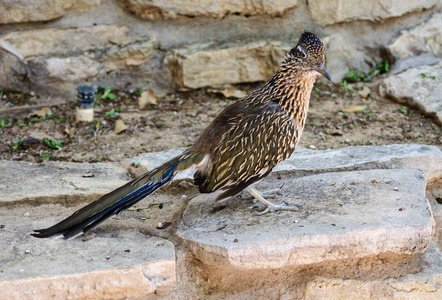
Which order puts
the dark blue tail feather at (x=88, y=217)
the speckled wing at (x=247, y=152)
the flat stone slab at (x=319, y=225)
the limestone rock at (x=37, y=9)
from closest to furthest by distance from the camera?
the flat stone slab at (x=319, y=225) → the dark blue tail feather at (x=88, y=217) → the speckled wing at (x=247, y=152) → the limestone rock at (x=37, y=9)

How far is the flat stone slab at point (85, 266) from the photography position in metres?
2.77

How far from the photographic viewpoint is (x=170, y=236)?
3.28 meters

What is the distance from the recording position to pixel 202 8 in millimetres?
5145

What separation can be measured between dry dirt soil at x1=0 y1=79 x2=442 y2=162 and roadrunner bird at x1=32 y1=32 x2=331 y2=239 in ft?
3.56

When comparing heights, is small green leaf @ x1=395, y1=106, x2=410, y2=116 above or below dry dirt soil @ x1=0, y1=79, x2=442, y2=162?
above

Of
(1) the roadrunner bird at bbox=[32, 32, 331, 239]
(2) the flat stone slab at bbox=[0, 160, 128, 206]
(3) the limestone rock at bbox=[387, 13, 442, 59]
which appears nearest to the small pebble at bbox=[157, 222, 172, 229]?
(1) the roadrunner bird at bbox=[32, 32, 331, 239]

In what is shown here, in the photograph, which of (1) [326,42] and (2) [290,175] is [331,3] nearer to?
(1) [326,42]

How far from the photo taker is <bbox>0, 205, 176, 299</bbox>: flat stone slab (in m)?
2.77

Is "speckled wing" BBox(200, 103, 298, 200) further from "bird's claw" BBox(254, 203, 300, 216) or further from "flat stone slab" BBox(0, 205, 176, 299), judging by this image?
"flat stone slab" BBox(0, 205, 176, 299)

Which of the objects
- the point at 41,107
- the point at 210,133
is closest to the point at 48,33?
the point at 41,107

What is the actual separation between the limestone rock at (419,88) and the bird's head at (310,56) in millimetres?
1803

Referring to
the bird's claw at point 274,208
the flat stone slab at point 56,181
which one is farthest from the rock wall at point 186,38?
the bird's claw at point 274,208

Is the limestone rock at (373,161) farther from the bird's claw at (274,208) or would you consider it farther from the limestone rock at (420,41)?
the limestone rock at (420,41)

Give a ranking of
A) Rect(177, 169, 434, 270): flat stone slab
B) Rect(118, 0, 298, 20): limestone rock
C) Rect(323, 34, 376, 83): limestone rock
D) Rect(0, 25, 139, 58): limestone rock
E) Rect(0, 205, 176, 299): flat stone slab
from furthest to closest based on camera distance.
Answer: Rect(323, 34, 376, 83): limestone rock, Rect(118, 0, 298, 20): limestone rock, Rect(0, 25, 139, 58): limestone rock, Rect(177, 169, 434, 270): flat stone slab, Rect(0, 205, 176, 299): flat stone slab
